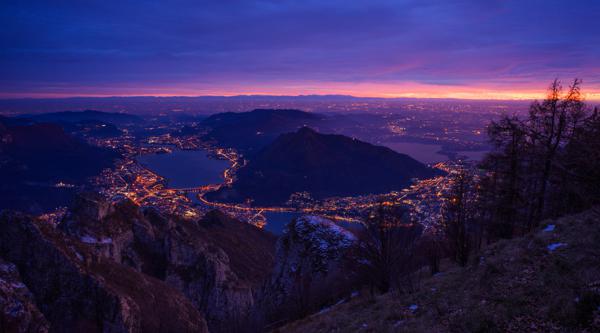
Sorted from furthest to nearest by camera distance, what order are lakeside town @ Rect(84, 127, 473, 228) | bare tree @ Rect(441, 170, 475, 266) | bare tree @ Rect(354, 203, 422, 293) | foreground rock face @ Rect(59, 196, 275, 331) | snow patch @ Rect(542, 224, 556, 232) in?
lakeside town @ Rect(84, 127, 473, 228) < foreground rock face @ Rect(59, 196, 275, 331) < bare tree @ Rect(441, 170, 475, 266) < bare tree @ Rect(354, 203, 422, 293) < snow patch @ Rect(542, 224, 556, 232)

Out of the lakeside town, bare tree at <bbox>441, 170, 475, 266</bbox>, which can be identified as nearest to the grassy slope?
bare tree at <bbox>441, 170, 475, 266</bbox>

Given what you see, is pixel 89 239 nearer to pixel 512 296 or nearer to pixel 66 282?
pixel 66 282

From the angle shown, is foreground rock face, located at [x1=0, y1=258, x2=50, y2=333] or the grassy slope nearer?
the grassy slope

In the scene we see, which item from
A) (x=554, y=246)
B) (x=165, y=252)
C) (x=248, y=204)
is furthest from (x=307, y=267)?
(x=248, y=204)

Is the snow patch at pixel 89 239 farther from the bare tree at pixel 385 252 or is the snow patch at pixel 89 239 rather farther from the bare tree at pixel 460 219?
the bare tree at pixel 460 219

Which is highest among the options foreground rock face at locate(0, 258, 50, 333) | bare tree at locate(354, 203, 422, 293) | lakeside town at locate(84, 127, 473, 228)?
bare tree at locate(354, 203, 422, 293)

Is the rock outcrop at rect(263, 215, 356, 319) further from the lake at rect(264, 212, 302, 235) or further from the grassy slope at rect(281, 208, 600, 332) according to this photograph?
the lake at rect(264, 212, 302, 235)

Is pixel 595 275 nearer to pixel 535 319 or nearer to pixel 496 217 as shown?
pixel 535 319

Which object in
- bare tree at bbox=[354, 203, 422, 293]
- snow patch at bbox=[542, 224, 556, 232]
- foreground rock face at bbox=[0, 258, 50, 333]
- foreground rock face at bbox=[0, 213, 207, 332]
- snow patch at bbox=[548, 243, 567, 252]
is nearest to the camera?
snow patch at bbox=[548, 243, 567, 252]
